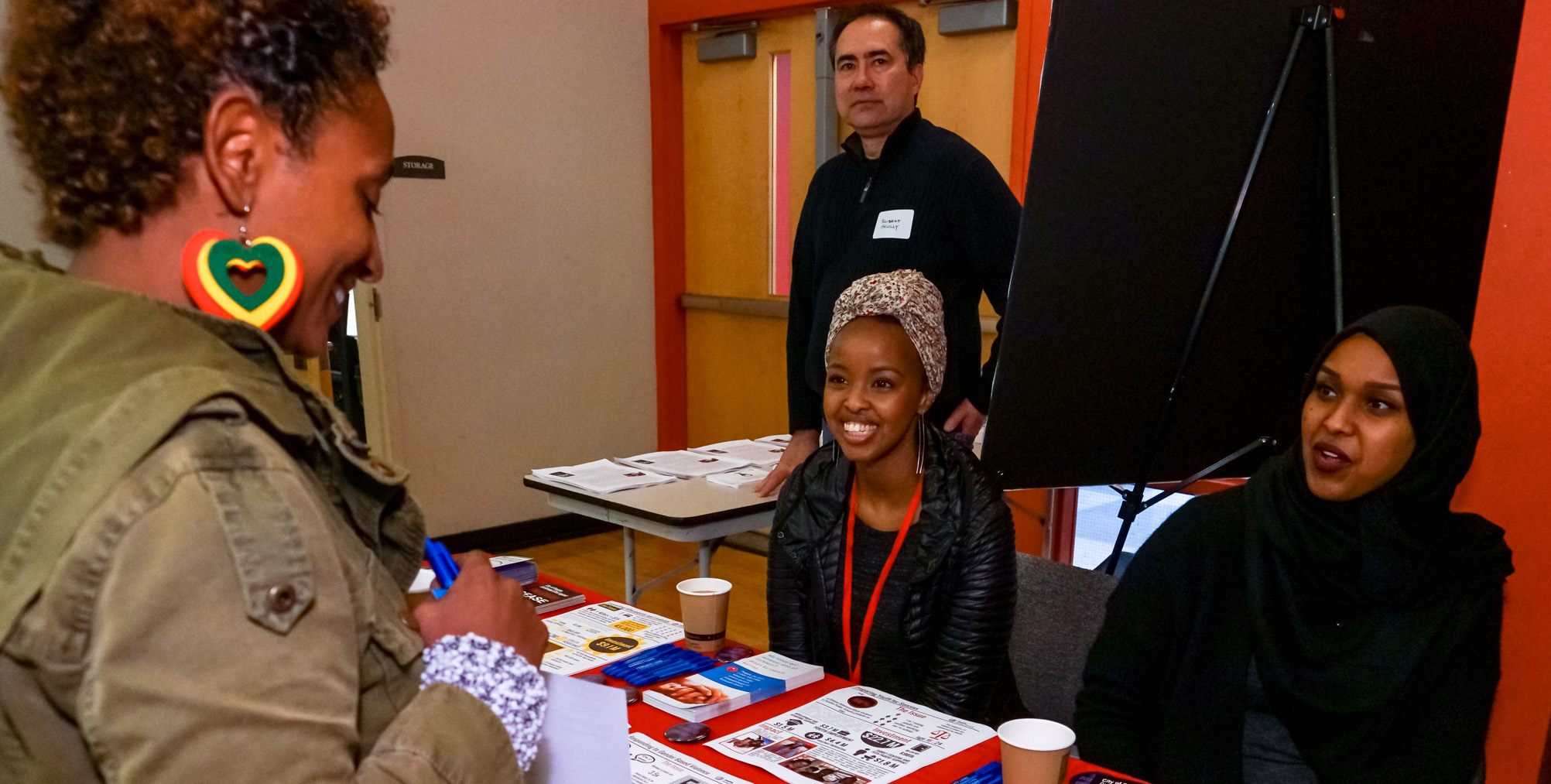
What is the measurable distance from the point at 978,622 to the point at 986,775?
25.1 inches

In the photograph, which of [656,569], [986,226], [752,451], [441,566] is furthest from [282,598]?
[656,569]

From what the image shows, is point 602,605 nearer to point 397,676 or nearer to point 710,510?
point 710,510

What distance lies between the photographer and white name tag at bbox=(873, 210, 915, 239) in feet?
8.32

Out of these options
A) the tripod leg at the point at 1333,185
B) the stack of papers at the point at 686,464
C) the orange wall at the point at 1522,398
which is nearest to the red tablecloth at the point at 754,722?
the tripod leg at the point at 1333,185

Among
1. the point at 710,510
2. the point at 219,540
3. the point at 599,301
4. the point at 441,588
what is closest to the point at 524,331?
the point at 599,301

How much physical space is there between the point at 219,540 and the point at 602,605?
1.21 metres

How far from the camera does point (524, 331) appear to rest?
15.0ft

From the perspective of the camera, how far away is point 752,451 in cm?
319

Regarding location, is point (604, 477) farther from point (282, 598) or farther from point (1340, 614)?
point (282, 598)

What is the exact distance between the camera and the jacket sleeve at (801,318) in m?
2.76

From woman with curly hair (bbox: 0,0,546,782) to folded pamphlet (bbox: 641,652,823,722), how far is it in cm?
57

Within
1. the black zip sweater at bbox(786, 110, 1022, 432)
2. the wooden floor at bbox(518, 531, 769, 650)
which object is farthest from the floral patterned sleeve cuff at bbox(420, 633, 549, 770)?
the wooden floor at bbox(518, 531, 769, 650)

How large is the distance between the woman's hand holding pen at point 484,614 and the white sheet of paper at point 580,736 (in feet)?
0.26

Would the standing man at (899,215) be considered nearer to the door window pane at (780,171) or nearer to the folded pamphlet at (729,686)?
the folded pamphlet at (729,686)
